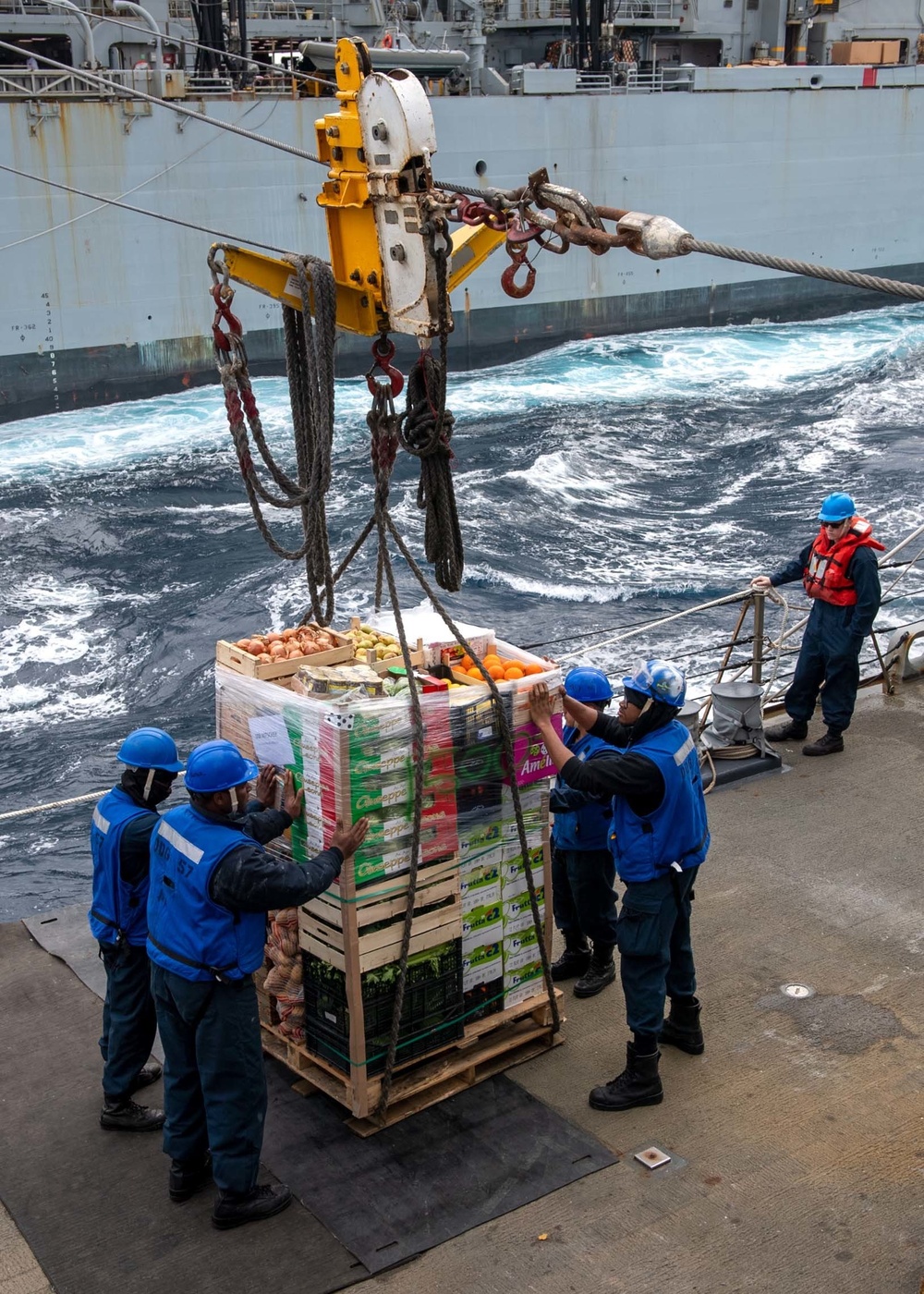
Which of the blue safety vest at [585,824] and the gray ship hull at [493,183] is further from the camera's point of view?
the gray ship hull at [493,183]

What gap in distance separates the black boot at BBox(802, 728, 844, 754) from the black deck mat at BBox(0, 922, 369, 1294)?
4.26 m

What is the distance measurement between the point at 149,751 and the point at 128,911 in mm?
617

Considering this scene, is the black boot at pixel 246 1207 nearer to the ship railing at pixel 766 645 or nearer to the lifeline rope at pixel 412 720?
the lifeline rope at pixel 412 720

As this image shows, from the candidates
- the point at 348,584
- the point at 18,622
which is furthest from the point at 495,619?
the point at 18,622

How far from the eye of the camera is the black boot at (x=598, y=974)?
5.67 meters

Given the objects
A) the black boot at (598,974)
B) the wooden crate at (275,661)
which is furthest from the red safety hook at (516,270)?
the black boot at (598,974)

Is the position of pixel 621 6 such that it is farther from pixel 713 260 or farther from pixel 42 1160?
pixel 42 1160

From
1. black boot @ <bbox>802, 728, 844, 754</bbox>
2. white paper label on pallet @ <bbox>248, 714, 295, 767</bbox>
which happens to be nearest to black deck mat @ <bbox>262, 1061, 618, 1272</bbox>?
white paper label on pallet @ <bbox>248, 714, 295, 767</bbox>

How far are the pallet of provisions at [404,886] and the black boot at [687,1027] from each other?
1.77 feet

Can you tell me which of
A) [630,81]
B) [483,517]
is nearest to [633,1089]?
[483,517]

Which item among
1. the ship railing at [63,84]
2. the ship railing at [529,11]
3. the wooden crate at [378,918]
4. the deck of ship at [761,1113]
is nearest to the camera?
the deck of ship at [761,1113]

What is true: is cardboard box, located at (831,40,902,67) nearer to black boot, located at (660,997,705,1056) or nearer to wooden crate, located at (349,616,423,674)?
wooden crate, located at (349,616,423,674)

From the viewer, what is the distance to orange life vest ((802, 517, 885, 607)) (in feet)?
25.1

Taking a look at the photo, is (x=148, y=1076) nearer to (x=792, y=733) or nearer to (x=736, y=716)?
(x=736, y=716)
